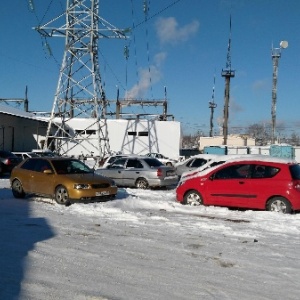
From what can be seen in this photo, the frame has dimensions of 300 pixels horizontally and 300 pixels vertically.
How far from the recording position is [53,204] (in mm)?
12531

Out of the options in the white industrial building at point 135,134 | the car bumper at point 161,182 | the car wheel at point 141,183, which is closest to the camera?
the car bumper at point 161,182

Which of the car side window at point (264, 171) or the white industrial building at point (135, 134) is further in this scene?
the white industrial building at point (135, 134)

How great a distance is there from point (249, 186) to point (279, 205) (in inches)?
37.6

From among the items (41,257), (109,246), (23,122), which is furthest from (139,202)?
(23,122)

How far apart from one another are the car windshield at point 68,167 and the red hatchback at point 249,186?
11.1 feet

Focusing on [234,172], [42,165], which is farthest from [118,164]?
[234,172]

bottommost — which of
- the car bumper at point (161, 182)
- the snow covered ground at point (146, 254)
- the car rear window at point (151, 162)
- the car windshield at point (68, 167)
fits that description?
the snow covered ground at point (146, 254)

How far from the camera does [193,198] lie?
1290 cm

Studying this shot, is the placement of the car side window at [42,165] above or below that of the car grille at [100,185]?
above

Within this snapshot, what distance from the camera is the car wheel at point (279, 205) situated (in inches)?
442

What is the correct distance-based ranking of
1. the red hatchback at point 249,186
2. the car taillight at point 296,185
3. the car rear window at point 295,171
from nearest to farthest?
1. the car taillight at point 296,185
2. the red hatchback at point 249,186
3. the car rear window at point 295,171

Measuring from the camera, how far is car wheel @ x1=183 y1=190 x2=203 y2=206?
1280cm

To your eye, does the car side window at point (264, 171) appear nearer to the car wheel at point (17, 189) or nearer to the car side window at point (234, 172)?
the car side window at point (234, 172)

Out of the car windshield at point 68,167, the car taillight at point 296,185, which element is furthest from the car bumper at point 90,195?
the car taillight at point 296,185
